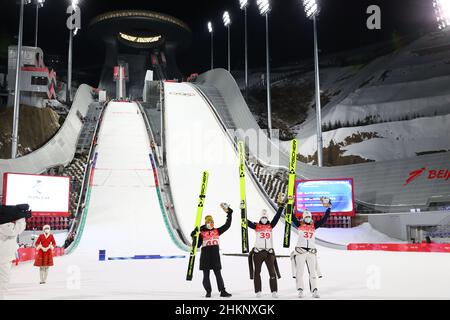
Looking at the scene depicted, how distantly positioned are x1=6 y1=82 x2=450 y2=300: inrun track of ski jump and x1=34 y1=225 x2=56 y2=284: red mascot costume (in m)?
0.28

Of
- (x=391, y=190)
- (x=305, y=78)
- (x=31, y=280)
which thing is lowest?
(x=31, y=280)

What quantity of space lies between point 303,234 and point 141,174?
17.0 meters

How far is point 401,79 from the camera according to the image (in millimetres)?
39031

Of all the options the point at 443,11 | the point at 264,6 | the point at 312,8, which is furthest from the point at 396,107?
the point at 312,8

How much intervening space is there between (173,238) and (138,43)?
178ft

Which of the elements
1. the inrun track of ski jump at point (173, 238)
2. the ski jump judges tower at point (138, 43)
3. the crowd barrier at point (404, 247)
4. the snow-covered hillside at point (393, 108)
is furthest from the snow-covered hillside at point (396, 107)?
the ski jump judges tower at point (138, 43)

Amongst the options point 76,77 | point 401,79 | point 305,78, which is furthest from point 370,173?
point 76,77

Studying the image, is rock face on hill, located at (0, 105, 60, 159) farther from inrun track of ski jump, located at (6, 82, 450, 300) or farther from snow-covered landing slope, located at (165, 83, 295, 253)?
snow-covered landing slope, located at (165, 83, 295, 253)

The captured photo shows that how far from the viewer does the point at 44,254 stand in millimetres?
10039

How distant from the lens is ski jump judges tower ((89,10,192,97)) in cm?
6219

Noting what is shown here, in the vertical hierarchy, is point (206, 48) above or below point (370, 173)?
above

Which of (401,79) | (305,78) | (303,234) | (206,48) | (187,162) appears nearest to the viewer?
(303,234)

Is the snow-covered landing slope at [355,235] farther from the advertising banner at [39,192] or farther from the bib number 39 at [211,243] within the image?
the bib number 39 at [211,243]

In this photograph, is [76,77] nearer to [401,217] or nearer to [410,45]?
[410,45]
